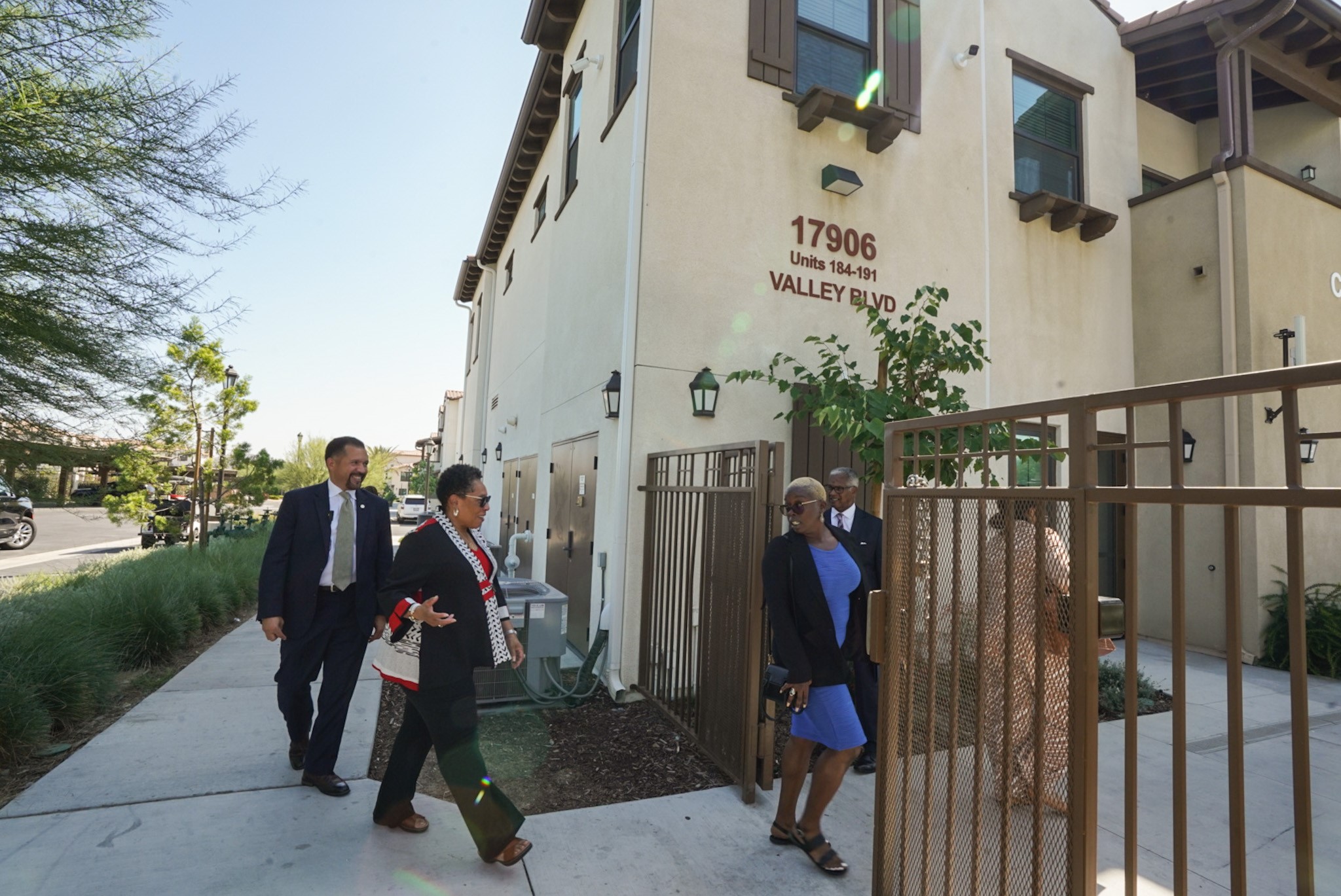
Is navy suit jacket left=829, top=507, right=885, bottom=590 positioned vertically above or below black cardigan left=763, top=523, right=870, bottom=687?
above

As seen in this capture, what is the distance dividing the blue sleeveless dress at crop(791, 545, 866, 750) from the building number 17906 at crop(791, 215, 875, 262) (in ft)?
13.4

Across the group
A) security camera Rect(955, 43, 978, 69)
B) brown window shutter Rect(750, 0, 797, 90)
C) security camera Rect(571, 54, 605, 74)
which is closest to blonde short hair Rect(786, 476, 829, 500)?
brown window shutter Rect(750, 0, 797, 90)

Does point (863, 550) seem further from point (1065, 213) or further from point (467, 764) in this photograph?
point (1065, 213)

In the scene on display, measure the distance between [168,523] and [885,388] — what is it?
13.7 m

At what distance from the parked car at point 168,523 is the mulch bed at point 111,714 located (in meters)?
6.34

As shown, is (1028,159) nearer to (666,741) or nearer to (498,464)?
(666,741)

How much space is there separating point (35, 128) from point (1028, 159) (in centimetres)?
910

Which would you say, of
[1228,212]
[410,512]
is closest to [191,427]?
[1228,212]

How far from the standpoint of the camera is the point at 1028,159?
814cm

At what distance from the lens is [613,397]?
5836mm

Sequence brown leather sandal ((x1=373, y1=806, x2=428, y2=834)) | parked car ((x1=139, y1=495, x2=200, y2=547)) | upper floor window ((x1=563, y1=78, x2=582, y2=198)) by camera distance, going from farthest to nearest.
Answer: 1. parked car ((x1=139, y1=495, x2=200, y2=547))
2. upper floor window ((x1=563, y1=78, x2=582, y2=198))
3. brown leather sandal ((x1=373, y1=806, x2=428, y2=834))

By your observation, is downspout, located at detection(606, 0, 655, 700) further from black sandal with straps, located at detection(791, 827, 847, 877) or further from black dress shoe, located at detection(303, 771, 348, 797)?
black sandal with straps, located at detection(791, 827, 847, 877)

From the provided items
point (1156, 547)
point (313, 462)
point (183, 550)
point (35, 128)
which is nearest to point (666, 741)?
point (35, 128)

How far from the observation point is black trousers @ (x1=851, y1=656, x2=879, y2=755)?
14.0ft
